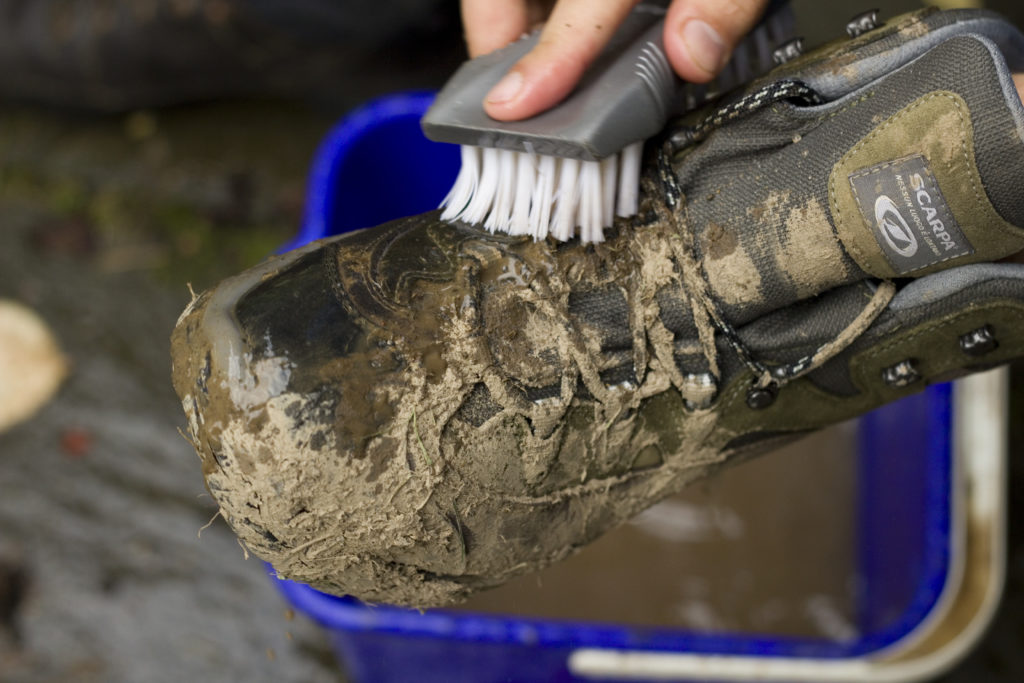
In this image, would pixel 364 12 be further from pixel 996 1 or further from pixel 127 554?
pixel 996 1

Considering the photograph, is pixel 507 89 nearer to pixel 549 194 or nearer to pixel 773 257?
pixel 549 194

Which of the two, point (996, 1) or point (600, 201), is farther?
point (996, 1)

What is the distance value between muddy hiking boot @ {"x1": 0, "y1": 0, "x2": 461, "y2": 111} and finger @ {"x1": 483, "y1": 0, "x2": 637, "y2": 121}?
30.7 inches

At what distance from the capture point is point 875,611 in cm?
142

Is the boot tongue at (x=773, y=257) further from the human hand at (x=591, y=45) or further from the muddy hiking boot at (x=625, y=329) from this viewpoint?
the human hand at (x=591, y=45)

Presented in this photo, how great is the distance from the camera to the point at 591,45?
715 millimetres

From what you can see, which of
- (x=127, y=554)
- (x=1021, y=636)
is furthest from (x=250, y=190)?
(x=1021, y=636)

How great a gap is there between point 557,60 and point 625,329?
23 cm

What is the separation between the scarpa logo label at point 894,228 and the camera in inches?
25.2

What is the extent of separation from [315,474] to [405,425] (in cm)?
7

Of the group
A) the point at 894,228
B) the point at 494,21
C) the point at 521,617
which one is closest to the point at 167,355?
the point at 521,617

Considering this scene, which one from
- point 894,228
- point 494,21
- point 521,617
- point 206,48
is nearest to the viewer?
point 894,228

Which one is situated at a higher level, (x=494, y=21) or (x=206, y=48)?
(x=206, y=48)

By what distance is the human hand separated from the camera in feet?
2.27
